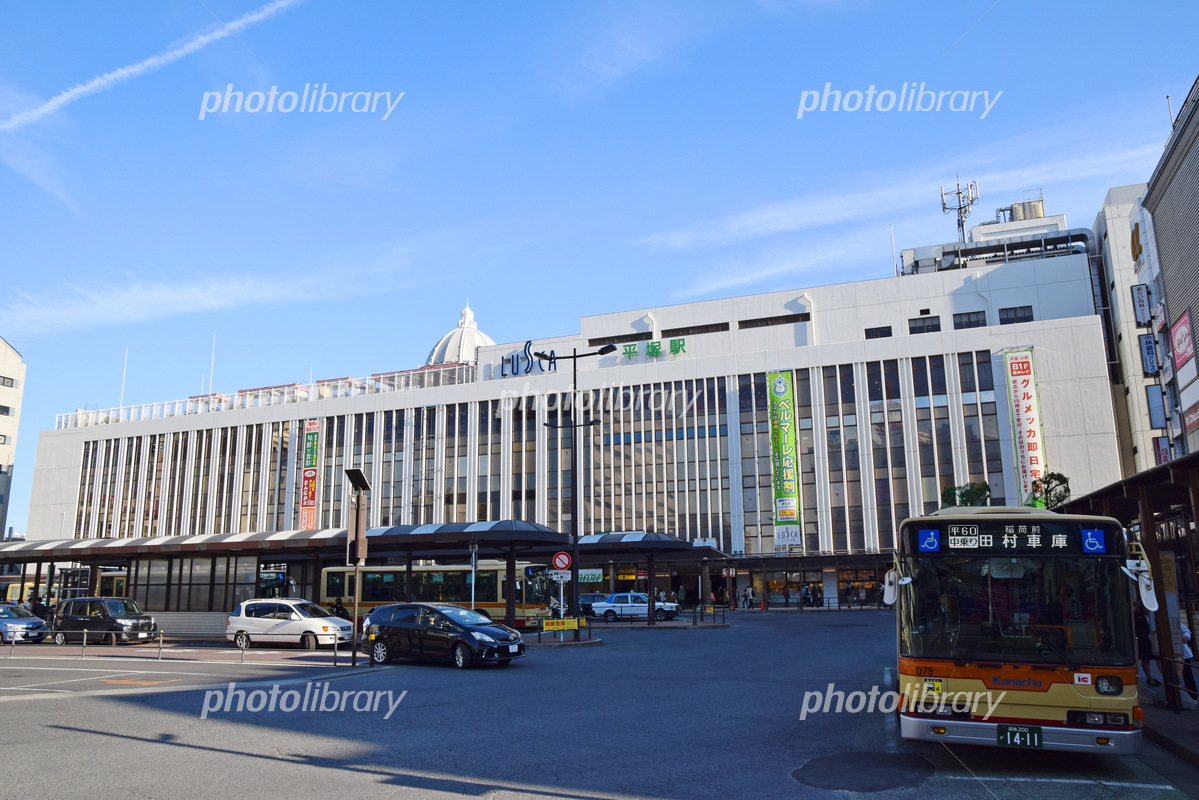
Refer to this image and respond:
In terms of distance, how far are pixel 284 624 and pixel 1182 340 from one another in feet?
96.9

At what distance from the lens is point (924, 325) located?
61.3m

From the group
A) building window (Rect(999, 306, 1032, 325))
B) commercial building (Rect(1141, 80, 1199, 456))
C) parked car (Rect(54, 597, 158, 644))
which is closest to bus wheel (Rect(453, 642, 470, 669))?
parked car (Rect(54, 597, 158, 644))

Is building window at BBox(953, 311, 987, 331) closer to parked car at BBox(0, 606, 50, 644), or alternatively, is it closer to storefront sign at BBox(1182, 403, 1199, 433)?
storefront sign at BBox(1182, 403, 1199, 433)

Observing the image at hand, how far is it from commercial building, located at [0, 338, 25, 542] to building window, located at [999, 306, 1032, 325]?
310 ft

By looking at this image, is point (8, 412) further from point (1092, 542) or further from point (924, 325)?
point (1092, 542)

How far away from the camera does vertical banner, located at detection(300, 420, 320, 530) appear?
6912 cm

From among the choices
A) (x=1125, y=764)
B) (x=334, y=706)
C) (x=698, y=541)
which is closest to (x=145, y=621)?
(x=334, y=706)

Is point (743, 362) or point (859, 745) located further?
point (743, 362)

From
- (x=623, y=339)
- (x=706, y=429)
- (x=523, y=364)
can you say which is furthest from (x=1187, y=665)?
(x=523, y=364)

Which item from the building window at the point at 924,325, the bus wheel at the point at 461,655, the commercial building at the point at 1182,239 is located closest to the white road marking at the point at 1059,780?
the bus wheel at the point at 461,655

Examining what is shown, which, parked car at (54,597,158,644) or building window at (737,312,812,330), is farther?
building window at (737,312,812,330)

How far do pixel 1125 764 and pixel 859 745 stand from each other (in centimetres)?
270

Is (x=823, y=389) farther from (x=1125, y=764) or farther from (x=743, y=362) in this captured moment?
(x=1125, y=764)

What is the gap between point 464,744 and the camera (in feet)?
31.8
